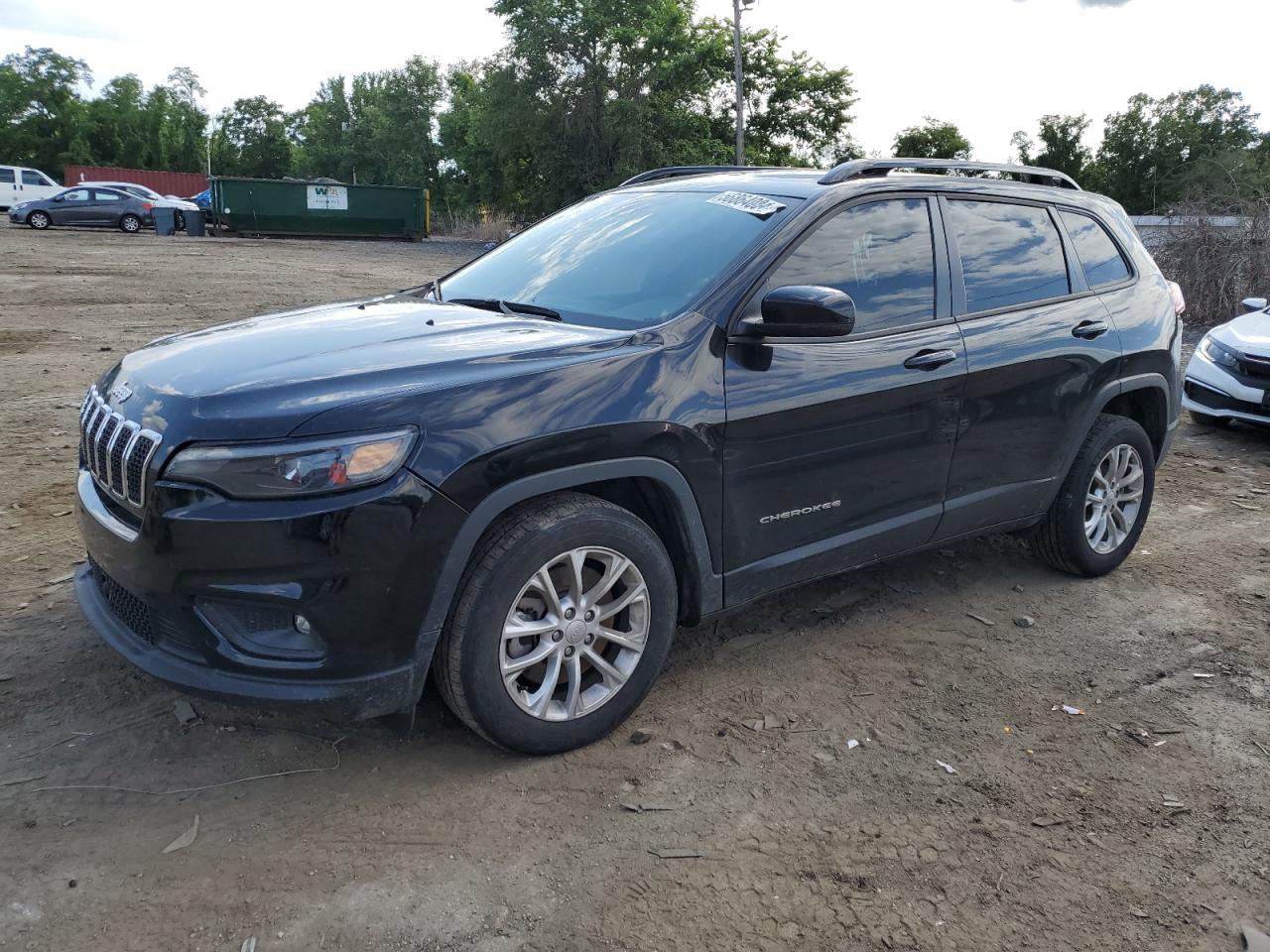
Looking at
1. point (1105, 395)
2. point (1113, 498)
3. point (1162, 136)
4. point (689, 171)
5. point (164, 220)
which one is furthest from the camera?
point (1162, 136)

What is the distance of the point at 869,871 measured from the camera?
108 inches

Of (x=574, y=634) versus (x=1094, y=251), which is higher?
(x=1094, y=251)

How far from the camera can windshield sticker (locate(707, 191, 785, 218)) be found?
12.3 feet

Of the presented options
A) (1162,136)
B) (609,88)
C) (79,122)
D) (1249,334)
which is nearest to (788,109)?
(609,88)

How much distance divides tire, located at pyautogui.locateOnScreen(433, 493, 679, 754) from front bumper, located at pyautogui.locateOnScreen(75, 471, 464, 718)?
0.48 ft

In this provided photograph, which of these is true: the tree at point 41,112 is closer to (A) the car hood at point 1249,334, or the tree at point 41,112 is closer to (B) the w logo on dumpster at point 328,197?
(B) the w logo on dumpster at point 328,197

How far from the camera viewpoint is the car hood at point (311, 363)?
9.01 ft

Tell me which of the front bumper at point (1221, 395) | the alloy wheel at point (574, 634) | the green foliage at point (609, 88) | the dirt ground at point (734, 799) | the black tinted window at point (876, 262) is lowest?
the dirt ground at point (734, 799)

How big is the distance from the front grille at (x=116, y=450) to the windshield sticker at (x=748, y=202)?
7.21 ft

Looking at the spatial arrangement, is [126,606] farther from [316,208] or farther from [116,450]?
[316,208]

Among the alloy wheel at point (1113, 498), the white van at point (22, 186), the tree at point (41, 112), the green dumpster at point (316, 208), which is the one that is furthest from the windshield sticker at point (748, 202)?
the tree at point (41, 112)

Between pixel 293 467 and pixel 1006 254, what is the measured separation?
3.15 m

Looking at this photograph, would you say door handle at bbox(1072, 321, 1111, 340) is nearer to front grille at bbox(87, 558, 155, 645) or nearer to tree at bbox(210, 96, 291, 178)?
front grille at bbox(87, 558, 155, 645)

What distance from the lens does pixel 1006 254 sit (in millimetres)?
4355
